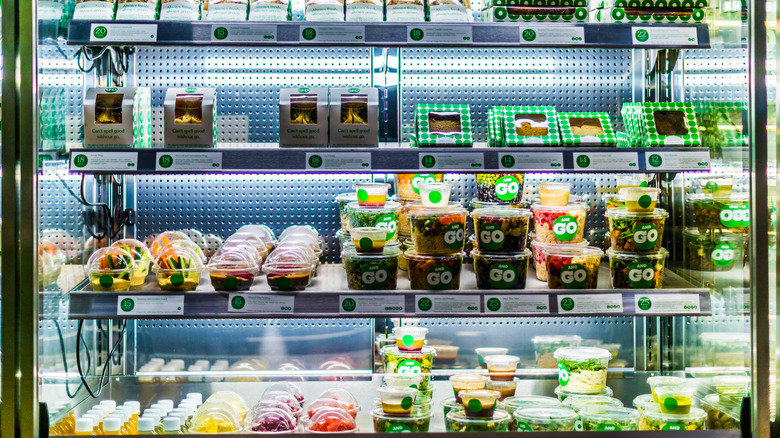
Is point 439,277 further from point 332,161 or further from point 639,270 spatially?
point 639,270

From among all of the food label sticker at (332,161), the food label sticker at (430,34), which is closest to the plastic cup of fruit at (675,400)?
the food label sticker at (332,161)

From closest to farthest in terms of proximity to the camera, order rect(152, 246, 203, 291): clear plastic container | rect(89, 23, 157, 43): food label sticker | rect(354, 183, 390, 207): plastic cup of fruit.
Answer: rect(89, 23, 157, 43): food label sticker < rect(152, 246, 203, 291): clear plastic container < rect(354, 183, 390, 207): plastic cup of fruit

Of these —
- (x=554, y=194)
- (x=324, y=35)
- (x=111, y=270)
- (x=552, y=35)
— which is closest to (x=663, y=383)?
(x=554, y=194)

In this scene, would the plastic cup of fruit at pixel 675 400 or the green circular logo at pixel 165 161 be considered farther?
the plastic cup of fruit at pixel 675 400

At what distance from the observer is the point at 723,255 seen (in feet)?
7.93

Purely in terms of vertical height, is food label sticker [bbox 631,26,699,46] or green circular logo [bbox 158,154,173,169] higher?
food label sticker [bbox 631,26,699,46]

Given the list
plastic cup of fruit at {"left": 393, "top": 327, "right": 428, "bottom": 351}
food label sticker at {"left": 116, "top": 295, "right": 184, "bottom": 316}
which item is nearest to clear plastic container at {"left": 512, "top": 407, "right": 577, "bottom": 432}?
plastic cup of fruit at {"left": 393, "top": 327, "right": 428, "bottom": 351}

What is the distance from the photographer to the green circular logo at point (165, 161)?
7.22 ft

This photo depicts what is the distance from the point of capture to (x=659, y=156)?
2.30 meters

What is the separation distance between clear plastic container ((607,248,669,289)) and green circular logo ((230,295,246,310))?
1168 mm

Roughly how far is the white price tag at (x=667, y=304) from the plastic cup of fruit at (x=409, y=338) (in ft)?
2.37

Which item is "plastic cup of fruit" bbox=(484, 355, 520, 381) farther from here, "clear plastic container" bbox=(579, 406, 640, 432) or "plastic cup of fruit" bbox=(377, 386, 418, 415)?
"plastic cup of fruit" bbox=(377, 386, 418, 415)

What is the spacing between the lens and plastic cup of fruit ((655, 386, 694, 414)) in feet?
7.74

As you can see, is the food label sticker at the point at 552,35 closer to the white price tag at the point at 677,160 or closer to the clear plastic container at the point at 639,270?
the white price tag at the point at 677,160
